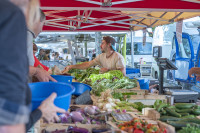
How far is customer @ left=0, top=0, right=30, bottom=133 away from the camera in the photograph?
94cm

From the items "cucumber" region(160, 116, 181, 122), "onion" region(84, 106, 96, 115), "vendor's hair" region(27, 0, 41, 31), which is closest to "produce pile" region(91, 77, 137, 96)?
"onion" region(84, 106, 96, 115)

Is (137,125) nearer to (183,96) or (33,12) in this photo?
(33,12)

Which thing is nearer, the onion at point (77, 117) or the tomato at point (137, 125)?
the tomato at point (137, 125)

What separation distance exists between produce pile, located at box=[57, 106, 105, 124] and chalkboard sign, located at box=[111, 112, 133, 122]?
0.16 m

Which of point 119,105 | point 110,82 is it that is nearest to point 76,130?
point 119,105

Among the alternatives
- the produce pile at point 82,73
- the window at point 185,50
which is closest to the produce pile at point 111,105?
the produce pile at point 82,73

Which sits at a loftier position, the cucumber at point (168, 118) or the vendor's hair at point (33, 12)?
the vendor's hair at point (33, 12)

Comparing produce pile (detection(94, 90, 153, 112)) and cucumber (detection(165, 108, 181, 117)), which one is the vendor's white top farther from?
cucumber (detection(165, 108, 181, 117))

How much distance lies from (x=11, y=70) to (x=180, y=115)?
8.29 ft

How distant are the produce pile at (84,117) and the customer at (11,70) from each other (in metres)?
1.72

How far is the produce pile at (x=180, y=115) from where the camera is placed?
2.64 metres

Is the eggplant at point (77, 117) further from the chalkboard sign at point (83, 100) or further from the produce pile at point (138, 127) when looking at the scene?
the chalkboard sign at point (83, 100)

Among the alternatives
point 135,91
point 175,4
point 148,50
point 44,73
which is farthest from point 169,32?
point 44,73

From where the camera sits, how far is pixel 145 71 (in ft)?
51.8
